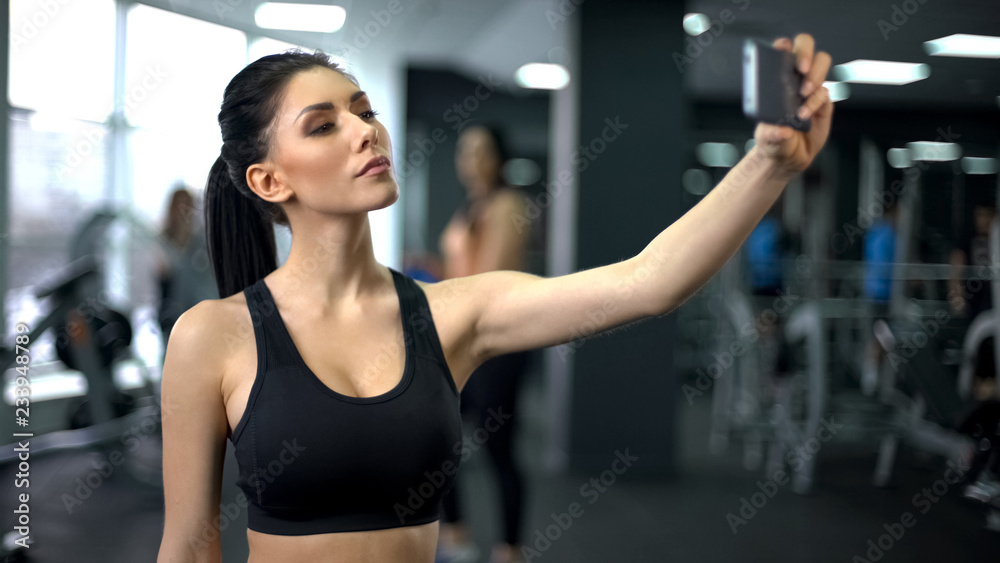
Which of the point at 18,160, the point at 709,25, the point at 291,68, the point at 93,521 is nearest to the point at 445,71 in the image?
the point at 709,25

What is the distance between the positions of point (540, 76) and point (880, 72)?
149 inches

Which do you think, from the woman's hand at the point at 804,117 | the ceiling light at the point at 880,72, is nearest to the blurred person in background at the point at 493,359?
the woman's hand at the point at 804,117

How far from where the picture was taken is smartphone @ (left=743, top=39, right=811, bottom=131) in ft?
2.23

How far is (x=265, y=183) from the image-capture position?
1.09m

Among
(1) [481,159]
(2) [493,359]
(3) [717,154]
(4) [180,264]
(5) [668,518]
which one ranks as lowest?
(5) [668,518]

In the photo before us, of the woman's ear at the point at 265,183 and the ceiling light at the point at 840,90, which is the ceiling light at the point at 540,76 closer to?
the ceiling light at the point at 840,90

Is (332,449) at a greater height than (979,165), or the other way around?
(979,165)

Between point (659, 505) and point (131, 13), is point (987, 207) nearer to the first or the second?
point (659, 505)

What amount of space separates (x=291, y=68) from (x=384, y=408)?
0.50 m

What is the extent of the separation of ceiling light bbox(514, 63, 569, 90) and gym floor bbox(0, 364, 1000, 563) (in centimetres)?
542

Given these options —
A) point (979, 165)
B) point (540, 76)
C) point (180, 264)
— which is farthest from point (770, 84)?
point (979, 165)

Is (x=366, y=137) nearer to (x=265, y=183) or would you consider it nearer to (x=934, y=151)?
(x=265, y=183)

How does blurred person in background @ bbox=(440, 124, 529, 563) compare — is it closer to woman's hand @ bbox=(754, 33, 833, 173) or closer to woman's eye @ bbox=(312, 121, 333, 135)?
woman's eye @ bbox=(312, 121, 333, 135)

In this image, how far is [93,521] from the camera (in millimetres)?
3281
